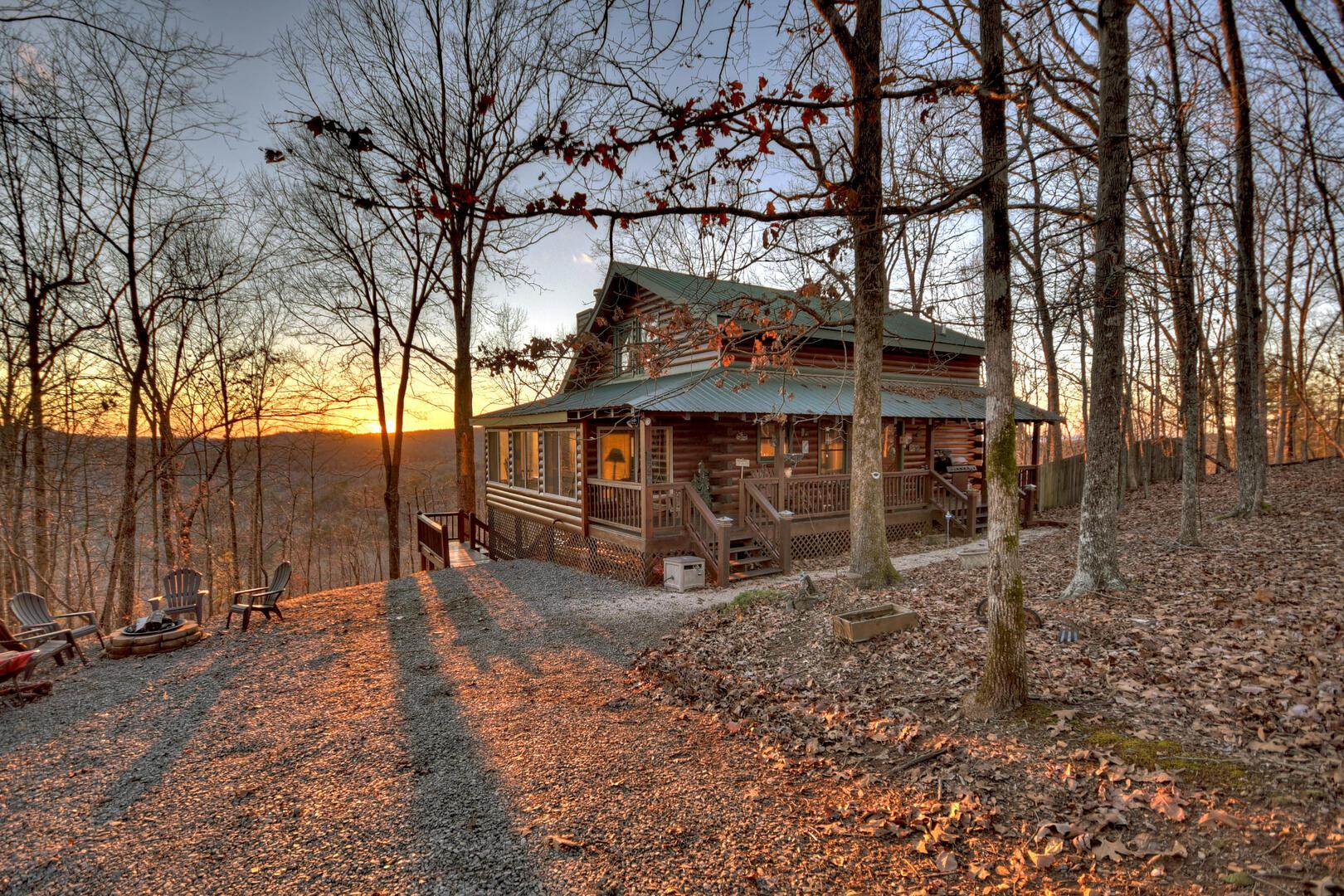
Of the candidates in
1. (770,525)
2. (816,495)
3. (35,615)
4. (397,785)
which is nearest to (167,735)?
(397,785)

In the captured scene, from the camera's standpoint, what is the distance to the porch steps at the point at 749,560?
38.0 ft

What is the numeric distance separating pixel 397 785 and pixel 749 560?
8.15 meters

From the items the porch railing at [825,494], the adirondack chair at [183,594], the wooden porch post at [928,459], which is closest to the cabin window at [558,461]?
the porch railing at [825,494]

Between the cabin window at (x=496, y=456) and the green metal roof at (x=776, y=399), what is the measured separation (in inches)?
78.8

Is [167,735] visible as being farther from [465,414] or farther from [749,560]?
[465,414]

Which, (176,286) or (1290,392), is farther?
(1290,392)

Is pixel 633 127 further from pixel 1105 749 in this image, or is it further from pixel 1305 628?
pixel 1305 628

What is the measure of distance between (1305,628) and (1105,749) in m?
3.17

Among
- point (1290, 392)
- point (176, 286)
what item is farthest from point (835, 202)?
point (1290, 392)

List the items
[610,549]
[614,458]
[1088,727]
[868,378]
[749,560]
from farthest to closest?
[614,458] → [610,549] → [749,560] → [868,378] → [1088,727]

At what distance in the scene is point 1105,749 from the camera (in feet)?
12.8

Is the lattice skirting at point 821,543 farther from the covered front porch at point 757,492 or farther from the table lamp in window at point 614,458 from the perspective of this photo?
the table lamp in window at point 614,458

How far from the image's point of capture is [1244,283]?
10.9m

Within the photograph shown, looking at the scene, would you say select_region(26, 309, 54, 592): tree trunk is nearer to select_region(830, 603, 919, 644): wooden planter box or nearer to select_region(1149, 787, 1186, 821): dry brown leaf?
select_region(830, 603, 919, 644): wooden planter box
